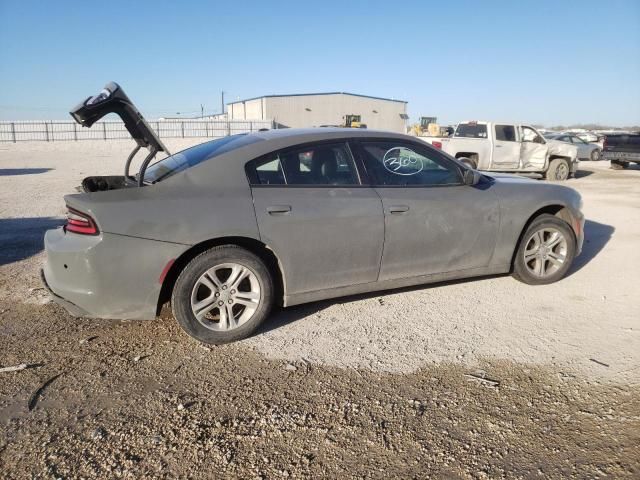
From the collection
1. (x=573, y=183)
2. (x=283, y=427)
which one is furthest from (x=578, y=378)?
(x=573, y=183)

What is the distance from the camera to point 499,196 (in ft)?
14.7

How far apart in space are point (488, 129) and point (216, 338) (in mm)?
12708

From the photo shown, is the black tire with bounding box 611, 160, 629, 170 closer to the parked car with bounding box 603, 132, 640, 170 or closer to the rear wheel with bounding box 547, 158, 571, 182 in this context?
the parked car with bounding box 603, 132, 640, 170

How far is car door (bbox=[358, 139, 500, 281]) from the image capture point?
4.03m

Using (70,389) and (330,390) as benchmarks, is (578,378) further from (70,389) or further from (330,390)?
(70,389)

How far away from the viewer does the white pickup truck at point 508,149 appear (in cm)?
1408

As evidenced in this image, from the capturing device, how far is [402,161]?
424cm

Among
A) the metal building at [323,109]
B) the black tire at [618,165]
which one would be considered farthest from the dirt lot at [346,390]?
the metal building at [323,109]

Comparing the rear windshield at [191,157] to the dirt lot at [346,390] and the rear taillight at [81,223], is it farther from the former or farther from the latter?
the dirt lot at [346,390]

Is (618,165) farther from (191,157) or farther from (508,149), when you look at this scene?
(191,157)

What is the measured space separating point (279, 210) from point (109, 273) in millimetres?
1259

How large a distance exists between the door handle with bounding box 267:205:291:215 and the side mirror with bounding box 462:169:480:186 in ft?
5.65

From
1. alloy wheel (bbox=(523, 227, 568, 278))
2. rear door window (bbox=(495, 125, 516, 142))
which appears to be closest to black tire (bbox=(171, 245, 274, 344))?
alloy wheel (bbox=(523, 227, 568, 278))

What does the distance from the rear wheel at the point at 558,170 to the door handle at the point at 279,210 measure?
44.6ft
